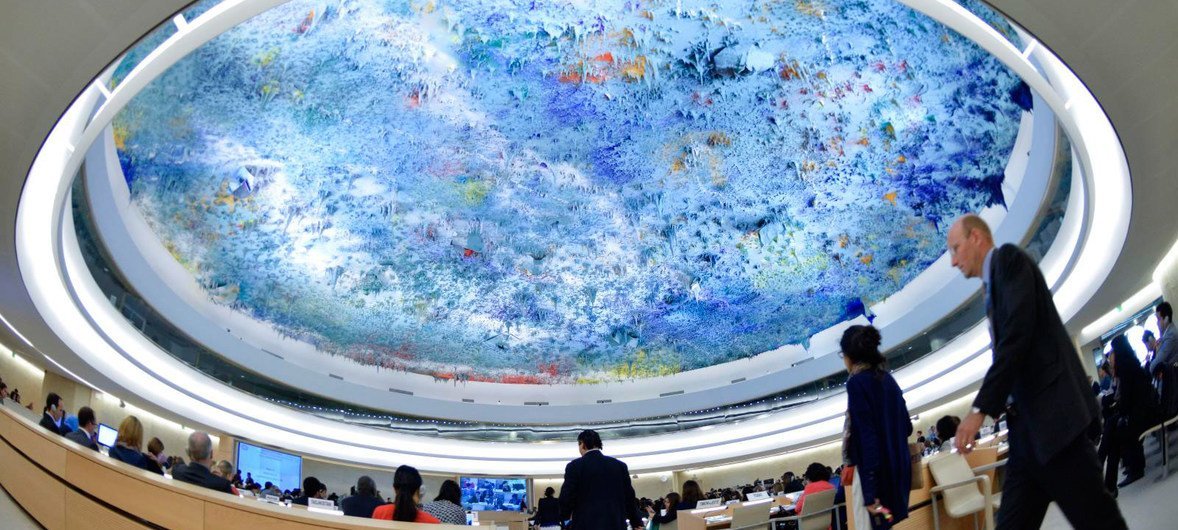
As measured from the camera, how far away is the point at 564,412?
18672mm

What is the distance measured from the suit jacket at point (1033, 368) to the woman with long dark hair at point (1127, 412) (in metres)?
4.47

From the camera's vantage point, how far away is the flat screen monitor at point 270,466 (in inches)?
610

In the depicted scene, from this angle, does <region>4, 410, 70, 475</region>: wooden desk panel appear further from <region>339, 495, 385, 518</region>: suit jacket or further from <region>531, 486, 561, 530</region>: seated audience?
<region>531, 486, 561, 530</region>: seated audience

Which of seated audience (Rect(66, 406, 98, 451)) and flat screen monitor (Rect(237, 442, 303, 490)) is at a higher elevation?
flat screen monitor (Rect(237, 442, 303, 490))

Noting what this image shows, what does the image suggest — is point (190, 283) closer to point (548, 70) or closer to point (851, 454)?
point (548, 70)

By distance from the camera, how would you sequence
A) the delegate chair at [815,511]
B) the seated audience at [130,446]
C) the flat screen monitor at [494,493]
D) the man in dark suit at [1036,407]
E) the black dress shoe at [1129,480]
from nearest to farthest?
the man in dark suit at [1036,407]
the seated audience at [130,446]
the delegate chair at [815,511]
the black dress shoe at [1129,480]
the flat screen monitor at [494,493]

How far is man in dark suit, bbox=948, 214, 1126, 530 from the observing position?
2.44m

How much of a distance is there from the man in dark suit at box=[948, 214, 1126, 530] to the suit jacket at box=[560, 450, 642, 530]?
2.93m

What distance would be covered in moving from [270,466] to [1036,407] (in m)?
15.9

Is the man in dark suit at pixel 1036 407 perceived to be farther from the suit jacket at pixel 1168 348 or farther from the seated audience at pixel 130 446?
the seated audience at pixel 130 446

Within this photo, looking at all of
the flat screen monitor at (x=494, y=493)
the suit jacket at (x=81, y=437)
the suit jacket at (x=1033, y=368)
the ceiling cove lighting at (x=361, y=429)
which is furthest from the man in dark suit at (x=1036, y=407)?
the flat screen monitor at (x=494, y=493)

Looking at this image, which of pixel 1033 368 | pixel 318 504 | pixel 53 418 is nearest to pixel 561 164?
pixel 318 504

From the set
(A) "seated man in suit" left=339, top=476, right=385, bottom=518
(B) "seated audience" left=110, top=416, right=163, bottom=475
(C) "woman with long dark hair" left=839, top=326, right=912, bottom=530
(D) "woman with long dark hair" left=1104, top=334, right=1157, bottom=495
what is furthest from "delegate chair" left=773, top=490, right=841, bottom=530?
(B) "seated audience" left=110, top=416, right=163, bottom=475

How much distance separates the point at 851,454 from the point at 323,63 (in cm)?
850
